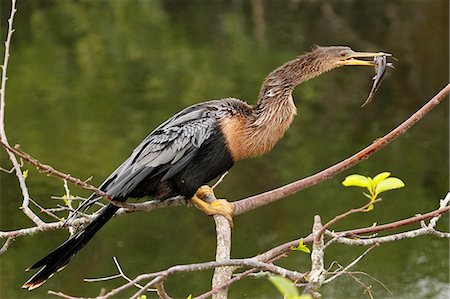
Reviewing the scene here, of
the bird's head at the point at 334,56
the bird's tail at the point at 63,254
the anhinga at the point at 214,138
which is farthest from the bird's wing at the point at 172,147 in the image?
the bird's head at the point at 334,56

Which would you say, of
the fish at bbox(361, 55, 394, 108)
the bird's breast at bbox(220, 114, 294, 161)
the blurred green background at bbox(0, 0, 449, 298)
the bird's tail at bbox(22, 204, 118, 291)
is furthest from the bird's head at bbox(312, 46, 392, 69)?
the blurred green background at bbox(0, 0, 449, 298)

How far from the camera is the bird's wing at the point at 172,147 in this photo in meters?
2.95

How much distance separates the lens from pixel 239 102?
3123mm

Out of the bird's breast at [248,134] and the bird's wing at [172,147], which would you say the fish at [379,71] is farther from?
the bird's wing at [172,147]

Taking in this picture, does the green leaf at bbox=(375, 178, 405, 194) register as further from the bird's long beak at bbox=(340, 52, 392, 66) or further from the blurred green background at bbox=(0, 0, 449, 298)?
the blurred green background at bbox=(0, 0, 449, 298)

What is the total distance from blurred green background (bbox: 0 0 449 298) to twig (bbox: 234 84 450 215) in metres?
4.81

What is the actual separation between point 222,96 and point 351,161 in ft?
32.8

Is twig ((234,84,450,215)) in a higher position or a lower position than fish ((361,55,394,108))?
lower

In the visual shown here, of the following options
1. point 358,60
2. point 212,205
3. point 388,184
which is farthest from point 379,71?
point 388,184

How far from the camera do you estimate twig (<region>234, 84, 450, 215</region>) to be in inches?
90.4

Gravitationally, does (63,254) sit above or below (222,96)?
above

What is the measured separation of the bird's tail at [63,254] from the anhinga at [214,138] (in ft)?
0.87

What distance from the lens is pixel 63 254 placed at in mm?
2578

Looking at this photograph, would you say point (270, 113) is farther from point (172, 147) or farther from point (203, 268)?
point (203, 268)
